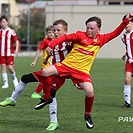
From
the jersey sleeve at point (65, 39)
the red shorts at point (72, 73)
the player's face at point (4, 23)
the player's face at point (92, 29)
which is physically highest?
the player's face at point (92, 29)

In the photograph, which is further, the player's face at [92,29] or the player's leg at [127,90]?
the player's leg at [127,90]

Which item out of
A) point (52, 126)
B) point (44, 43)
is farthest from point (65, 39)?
point (44, 43)

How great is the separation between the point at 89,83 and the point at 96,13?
1583 inches

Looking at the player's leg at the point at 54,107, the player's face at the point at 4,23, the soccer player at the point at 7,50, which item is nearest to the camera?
the player's leg at the point at 54,107

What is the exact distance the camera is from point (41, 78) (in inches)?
326

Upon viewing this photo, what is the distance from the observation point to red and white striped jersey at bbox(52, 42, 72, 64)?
806 centimetres

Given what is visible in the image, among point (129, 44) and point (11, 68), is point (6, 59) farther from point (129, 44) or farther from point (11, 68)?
point (129, 44)

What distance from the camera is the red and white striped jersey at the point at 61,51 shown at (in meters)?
8.06

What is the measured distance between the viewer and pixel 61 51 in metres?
8.15

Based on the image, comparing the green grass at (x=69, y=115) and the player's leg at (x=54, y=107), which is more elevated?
the player's leg at (x=54, y=107)

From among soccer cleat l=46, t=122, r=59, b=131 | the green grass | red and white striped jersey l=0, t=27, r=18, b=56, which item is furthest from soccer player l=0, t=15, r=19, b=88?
soccer cleat l=46, t=122, r=59, b=131

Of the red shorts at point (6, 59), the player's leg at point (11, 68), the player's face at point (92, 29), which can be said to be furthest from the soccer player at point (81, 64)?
the red shorts at point (6, 59)

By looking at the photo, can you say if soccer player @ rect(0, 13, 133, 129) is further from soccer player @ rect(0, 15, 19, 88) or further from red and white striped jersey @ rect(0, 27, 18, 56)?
red and white striped jersey @ rect(0, 27, 18, 56)

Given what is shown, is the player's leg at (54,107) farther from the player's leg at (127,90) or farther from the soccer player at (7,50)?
the soccer player at (7,50)
